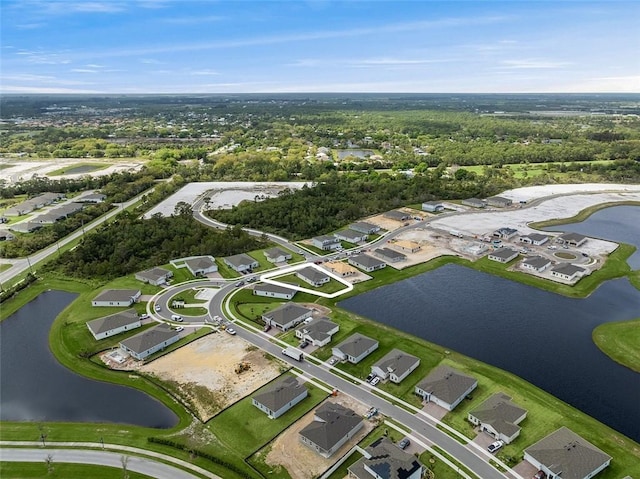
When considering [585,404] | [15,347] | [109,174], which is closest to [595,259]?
[585,404]

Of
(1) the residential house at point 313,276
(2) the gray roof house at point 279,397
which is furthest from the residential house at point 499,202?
(2) the gray roof house at point 279,397

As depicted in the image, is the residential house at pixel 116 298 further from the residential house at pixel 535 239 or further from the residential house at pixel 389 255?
the residential house at pixel 535 239

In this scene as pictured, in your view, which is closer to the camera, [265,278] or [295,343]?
[295,343]

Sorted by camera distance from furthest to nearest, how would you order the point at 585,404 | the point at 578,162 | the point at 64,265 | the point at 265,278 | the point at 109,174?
the point at 578,162 → the point at 109,174 → the point at 64,265 → the point at 265,278 → the point at 585,404

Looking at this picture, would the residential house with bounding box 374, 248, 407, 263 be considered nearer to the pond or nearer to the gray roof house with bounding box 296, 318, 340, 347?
the gray roof house with bounding box 296, 318, 340, 347

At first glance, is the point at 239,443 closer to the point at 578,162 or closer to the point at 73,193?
the point at 73,193

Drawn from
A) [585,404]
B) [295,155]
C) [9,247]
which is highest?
[295,155]
